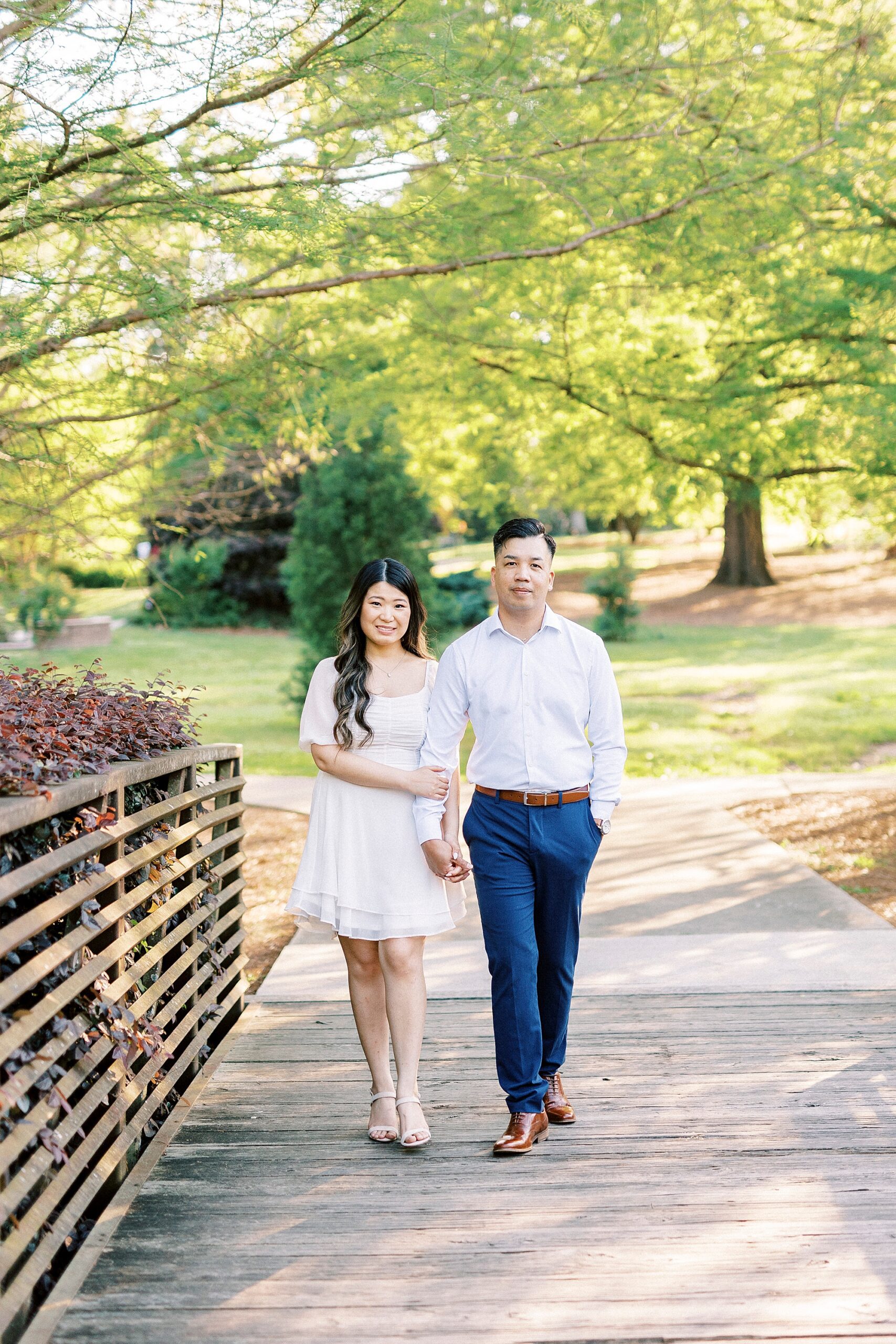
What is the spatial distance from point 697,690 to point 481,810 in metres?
16.5

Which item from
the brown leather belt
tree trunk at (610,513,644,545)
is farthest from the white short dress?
tree trunk at (610,513,644,545)

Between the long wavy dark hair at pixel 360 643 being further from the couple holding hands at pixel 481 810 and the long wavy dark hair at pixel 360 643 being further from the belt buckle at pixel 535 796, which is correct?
the belt buckle at pixel 535 796

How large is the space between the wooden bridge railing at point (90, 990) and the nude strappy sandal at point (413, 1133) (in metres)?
0.76

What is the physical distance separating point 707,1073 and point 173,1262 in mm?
2113

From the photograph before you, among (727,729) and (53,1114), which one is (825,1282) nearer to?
(53,1114)

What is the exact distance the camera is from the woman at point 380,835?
400 cm

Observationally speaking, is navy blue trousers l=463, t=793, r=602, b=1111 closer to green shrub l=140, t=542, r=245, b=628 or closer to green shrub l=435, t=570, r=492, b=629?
green shrub l=435, t=570, r=492, b=629

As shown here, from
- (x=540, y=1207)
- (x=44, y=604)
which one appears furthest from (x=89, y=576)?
(x=540, y=1207)

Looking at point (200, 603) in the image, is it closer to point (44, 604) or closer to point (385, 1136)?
point (44, 604)

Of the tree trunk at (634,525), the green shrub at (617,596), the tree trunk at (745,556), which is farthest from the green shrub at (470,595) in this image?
the tree trunk at (634,525)

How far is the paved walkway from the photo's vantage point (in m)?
2.90

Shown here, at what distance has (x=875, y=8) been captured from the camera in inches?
329

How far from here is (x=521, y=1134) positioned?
3.89m

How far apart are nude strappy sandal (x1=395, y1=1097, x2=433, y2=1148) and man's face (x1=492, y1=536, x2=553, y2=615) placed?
5.21 ft
